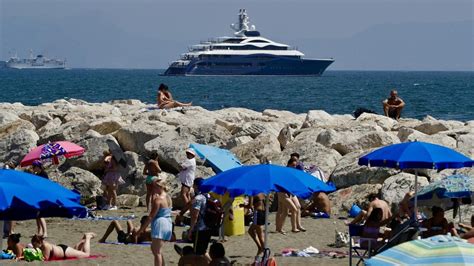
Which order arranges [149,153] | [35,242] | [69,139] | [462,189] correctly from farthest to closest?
[69,139] < [149,153] < [462,189] < [35,242]

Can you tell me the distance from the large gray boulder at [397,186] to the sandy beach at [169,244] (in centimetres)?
84

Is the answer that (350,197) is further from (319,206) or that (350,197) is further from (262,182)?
(262,182)

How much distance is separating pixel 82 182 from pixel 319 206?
4.49 metres

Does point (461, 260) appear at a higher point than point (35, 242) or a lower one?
higher

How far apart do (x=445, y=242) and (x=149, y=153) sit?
11778mm

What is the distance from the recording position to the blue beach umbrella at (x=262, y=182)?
1057 centimetres

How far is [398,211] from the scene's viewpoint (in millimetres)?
14242

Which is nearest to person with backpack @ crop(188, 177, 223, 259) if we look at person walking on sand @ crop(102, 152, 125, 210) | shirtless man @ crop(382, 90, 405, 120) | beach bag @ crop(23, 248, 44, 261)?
beach bag @ crop(23, 248, 44, 261)

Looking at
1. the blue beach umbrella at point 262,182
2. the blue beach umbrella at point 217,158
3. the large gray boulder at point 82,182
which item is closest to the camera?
the blue beach umbrella at point 262,182

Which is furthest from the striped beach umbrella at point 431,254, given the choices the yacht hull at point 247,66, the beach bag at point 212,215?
the yacht hull at point 247,66

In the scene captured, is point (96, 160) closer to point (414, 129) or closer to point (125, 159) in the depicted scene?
point (125, 159)

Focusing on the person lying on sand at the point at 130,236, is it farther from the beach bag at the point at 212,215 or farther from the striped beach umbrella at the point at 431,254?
the striped beach umbrella at the point at 431,254

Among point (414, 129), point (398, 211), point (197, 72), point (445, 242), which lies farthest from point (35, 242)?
point (197, 72)

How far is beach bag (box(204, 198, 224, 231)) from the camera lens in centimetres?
1243
